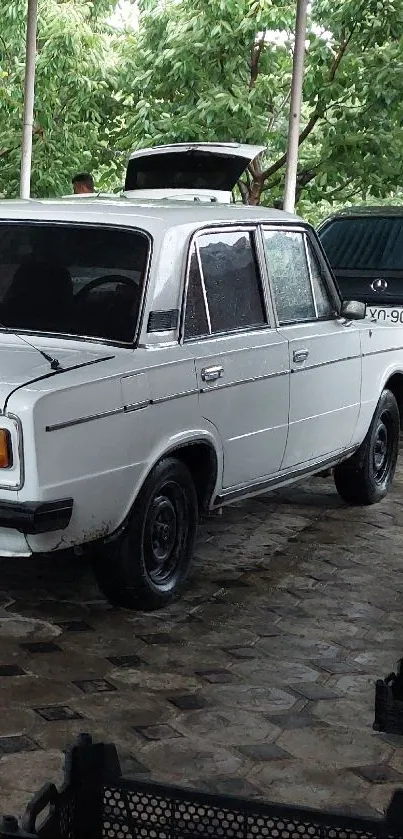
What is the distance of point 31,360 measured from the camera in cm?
565

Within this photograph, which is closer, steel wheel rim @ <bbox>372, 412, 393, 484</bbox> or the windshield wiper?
the windshield wiper

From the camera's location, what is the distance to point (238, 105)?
19.9 metres

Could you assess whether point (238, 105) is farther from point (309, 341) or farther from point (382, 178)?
point (309, 341)

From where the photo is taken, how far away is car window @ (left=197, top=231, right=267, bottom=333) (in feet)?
21.3

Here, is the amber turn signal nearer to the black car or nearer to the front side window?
the front side window

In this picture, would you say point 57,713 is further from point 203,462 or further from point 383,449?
point 383,449

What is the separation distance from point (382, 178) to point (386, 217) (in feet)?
26.8

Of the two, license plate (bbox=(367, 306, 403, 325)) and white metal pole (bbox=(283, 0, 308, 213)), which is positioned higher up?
white metal pole (bbox=(283, 0, 308, 213))

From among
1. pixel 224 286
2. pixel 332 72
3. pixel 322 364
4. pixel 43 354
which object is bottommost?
pixel 322 364

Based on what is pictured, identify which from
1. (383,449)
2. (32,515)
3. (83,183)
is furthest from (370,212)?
(32,515)

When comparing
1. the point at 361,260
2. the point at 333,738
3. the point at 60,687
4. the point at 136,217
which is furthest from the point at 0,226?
the point at 361,260

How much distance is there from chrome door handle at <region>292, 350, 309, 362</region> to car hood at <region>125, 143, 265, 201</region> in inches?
93.7

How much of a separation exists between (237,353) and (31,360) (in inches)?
49.2

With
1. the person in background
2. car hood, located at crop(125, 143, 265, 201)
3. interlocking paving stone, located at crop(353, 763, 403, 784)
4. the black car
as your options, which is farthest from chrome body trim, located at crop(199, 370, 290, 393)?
the person in background
